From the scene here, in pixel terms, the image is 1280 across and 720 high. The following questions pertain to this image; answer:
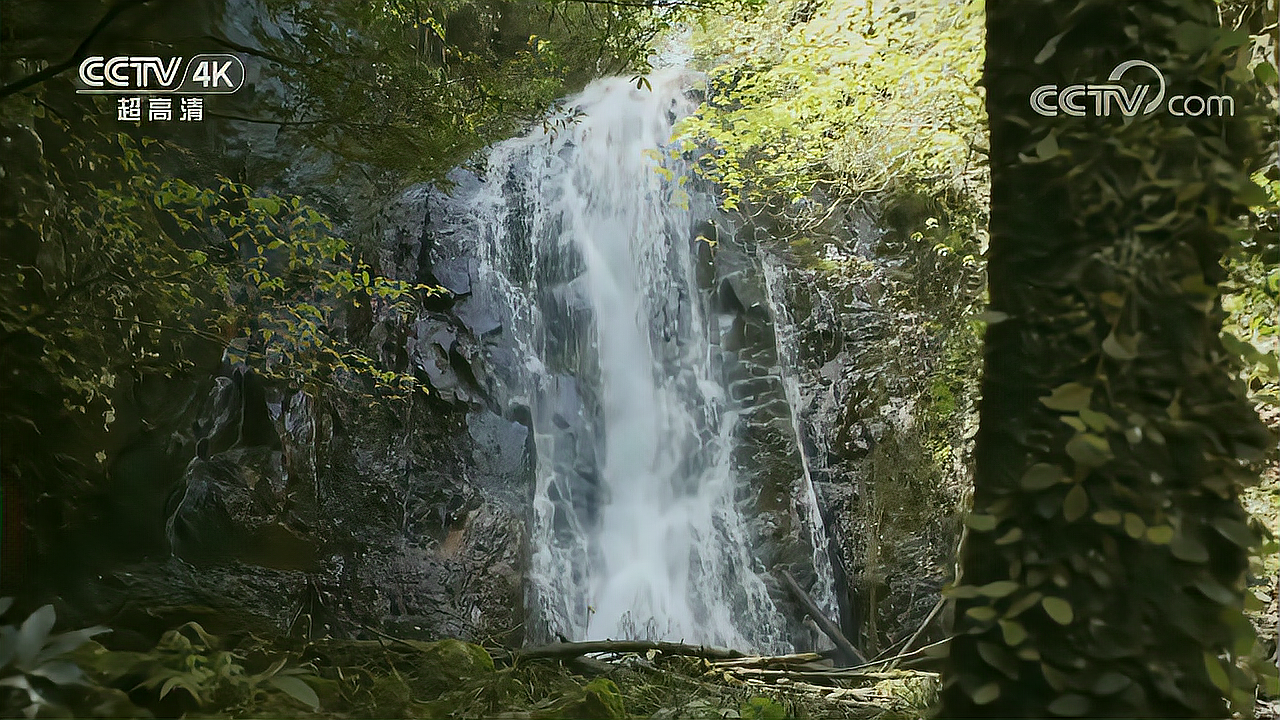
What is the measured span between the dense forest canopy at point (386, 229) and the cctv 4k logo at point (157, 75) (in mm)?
30

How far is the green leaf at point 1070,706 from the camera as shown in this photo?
1.25 meters

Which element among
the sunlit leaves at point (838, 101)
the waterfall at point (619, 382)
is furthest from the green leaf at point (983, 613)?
the sunlit leaves at point (838, 101)

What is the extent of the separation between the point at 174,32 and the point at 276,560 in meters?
1.38

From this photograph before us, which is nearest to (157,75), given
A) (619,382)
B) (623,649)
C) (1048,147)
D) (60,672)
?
(60,672)

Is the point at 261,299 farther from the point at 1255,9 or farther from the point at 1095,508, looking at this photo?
the point at 1255,9

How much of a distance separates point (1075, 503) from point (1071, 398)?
0.16 metres

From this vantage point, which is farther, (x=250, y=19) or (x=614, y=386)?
(x=614, y=386)

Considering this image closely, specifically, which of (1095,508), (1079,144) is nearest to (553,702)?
(1095,508)

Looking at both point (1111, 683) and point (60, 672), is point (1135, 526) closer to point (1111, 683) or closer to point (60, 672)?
point (1111, 683)

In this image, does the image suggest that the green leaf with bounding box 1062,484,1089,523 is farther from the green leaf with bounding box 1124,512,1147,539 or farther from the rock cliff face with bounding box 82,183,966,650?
the rock cliff face with bounding box 82,183,966,650

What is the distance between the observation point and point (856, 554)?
254cm

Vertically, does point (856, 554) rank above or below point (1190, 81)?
below

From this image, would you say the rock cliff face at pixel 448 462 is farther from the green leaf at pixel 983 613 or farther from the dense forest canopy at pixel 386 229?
the green leaf at pixel 983 613

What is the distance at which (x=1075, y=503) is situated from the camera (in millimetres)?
1274
